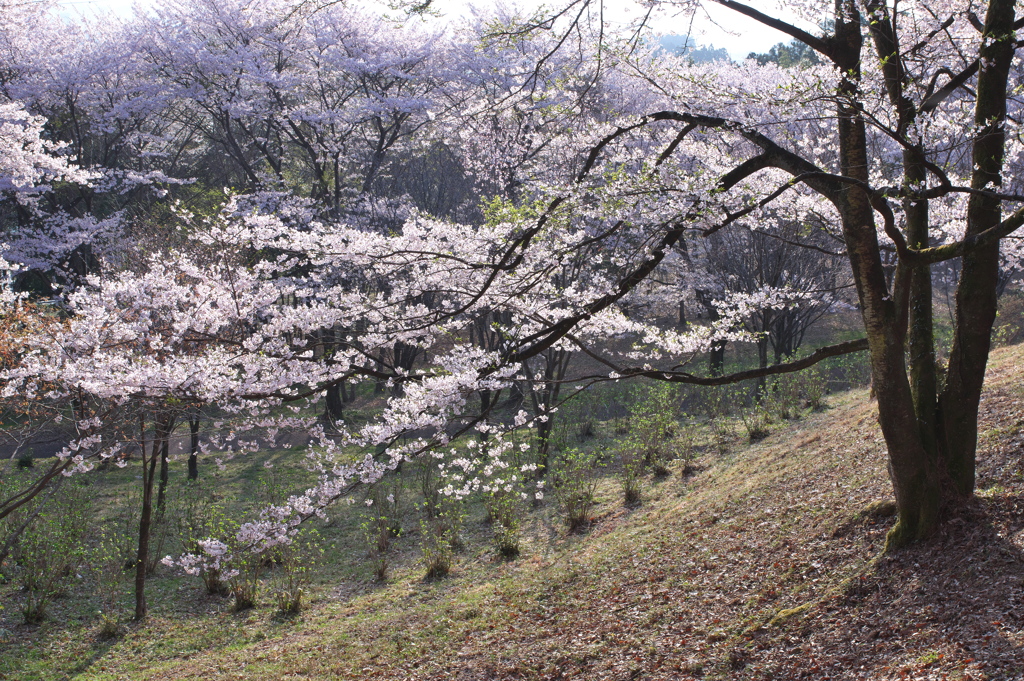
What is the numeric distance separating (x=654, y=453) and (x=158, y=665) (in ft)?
22.5

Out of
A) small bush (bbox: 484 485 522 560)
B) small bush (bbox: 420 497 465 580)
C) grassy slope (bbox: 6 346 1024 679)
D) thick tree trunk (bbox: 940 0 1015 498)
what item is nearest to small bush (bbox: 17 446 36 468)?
grassy slope (bbox: 6 346 1024 679)

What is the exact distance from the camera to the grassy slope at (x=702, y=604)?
141 inches

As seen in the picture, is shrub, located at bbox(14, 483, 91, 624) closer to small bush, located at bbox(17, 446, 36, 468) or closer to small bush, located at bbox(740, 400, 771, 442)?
small bush, located at bbox(17, 446, 36, 468)

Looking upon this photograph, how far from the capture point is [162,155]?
19969mm

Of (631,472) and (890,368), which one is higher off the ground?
(890,368)

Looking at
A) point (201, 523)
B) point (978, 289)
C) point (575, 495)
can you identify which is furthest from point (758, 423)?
point (201, 523)

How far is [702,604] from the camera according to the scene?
4.80 metres

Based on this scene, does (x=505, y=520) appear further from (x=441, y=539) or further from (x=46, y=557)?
(x=46, y=557)

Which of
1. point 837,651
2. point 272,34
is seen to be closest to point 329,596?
point 837,651

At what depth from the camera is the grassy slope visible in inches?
141

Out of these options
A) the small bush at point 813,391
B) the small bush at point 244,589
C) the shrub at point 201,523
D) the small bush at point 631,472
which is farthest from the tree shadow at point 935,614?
the small bush at point 813,391

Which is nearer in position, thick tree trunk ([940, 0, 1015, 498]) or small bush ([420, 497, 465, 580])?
thick tree trunk ([940, 0, 1015, 498])

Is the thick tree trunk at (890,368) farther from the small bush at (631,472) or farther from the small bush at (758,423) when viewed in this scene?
the small bush at (758,423)

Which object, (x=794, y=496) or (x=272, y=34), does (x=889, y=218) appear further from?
(x=272, y=34)
